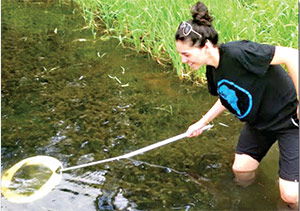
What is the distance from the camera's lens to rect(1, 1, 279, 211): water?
2.91 m

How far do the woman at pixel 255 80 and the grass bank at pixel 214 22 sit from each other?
5.60 feet

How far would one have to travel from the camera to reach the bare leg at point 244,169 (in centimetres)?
300

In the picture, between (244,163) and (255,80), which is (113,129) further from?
(255,80)

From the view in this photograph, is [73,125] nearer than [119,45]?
Yes

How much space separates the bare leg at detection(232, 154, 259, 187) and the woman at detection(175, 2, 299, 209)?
1.02 ft

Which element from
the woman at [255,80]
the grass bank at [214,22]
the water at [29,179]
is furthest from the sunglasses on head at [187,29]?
the grass bank at [214,22]

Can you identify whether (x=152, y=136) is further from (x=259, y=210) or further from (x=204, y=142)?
(x=259, y=210)

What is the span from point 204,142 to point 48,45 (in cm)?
272

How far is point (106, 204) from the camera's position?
9.23ft

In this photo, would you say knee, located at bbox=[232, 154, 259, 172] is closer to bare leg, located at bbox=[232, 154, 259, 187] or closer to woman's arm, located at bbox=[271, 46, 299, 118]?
bare leg, located at bbox=[232, 154, 259, 187]

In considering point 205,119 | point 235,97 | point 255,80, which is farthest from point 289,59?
point 205,119

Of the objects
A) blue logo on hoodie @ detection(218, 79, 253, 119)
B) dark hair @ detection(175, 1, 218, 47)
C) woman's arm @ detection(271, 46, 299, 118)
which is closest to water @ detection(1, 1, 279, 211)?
blue logo on hoodie @ detection(218, 79, 253, 119)

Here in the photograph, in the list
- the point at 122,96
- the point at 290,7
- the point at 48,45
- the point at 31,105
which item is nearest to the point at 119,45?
the point at 48,45

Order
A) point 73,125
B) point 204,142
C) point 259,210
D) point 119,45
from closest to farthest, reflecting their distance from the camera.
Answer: point 259,210 → point 204,142 → point 73,125 → point 119,45
